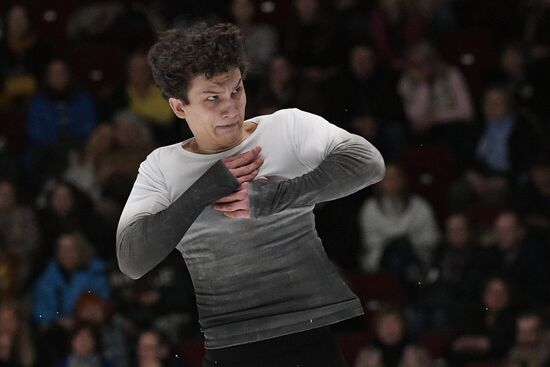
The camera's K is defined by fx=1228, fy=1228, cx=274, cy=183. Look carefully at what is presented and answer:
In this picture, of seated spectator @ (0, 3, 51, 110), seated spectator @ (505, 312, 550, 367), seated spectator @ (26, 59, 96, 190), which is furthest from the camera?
seated spectator @ (0, 3, 51, 110)

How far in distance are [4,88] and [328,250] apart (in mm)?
3117

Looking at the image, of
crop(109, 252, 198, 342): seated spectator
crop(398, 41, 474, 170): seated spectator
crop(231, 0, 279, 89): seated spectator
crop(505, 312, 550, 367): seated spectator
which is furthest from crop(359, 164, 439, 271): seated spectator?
crop(231, 0, 279, 89): seated spectator

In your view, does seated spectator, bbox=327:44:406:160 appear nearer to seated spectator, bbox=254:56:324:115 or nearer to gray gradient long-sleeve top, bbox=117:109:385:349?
seated spectator, bbox=254:56:324:115

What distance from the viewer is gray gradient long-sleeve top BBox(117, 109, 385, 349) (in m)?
3.58

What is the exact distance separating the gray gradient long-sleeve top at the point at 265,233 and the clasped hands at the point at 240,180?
3cm

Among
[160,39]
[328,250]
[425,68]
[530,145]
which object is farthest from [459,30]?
[160,39]

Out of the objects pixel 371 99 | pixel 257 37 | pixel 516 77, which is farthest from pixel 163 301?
pixel 516 77

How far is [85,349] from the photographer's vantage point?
779 cm

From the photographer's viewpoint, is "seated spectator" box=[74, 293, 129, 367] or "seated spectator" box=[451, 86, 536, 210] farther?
"seated spectator" box=[451, 86, 536, 210]

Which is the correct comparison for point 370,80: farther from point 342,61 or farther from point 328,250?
point 328,250

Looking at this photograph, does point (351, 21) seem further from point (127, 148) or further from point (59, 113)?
point (59, 113)

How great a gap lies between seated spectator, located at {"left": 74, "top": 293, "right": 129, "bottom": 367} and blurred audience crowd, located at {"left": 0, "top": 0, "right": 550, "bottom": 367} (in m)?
0.01

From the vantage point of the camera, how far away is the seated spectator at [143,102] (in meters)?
9.34

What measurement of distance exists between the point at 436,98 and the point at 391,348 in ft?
7.82
